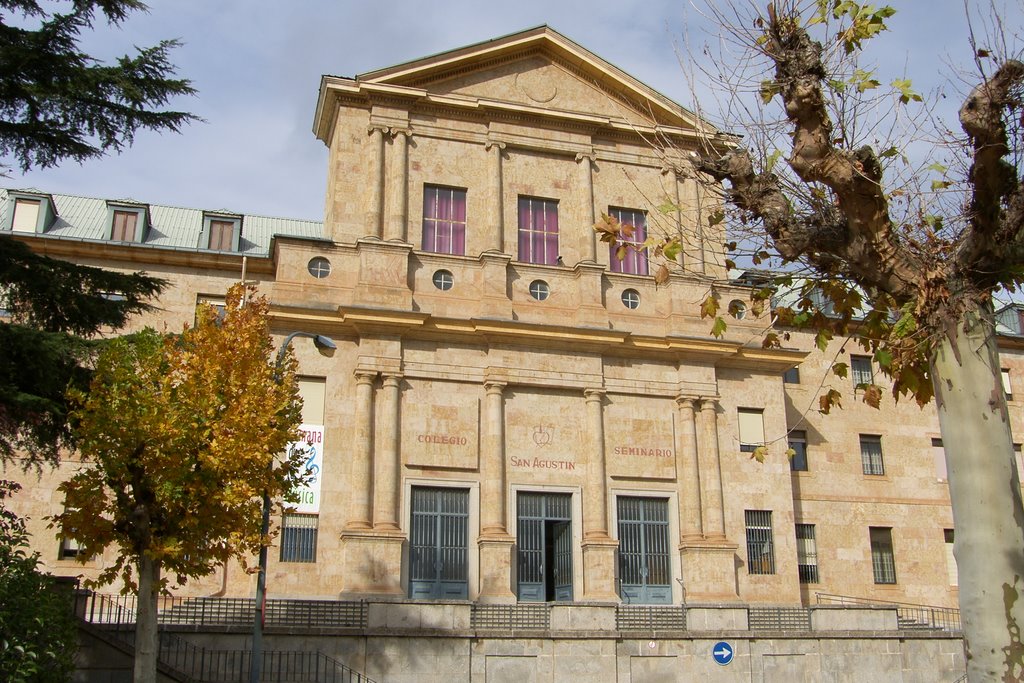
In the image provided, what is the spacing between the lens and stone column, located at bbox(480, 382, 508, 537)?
1160 inches

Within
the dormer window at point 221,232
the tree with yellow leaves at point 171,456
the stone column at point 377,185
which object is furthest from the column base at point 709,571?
the dormer window at point 221,232

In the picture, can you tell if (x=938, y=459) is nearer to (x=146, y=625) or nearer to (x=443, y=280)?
(x=443, y=280)

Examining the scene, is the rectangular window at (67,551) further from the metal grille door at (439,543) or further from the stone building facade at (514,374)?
the metal grille door at (439,543)

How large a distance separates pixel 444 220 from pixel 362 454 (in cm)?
814

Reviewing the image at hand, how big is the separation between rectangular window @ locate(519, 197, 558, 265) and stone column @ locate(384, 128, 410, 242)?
12.4 feet

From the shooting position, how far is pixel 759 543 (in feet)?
105

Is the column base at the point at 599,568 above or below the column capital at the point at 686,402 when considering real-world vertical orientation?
below

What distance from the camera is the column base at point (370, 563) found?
2755cm

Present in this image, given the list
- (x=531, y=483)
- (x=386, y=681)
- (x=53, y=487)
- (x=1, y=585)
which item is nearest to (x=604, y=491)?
(x=531, y=483)

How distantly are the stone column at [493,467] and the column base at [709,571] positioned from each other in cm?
545

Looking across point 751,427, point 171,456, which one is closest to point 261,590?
point 171,456

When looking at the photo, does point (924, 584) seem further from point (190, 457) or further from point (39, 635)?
point (39, 635)

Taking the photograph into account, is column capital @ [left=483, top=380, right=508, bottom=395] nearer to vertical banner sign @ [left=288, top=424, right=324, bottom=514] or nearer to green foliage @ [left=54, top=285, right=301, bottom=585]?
vertical banner sign @ [left=288, top=424, right=324, bottom=514]

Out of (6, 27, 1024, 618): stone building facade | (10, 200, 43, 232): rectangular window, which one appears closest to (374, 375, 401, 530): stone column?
(6, 27, 1024, 618): stone building facade
